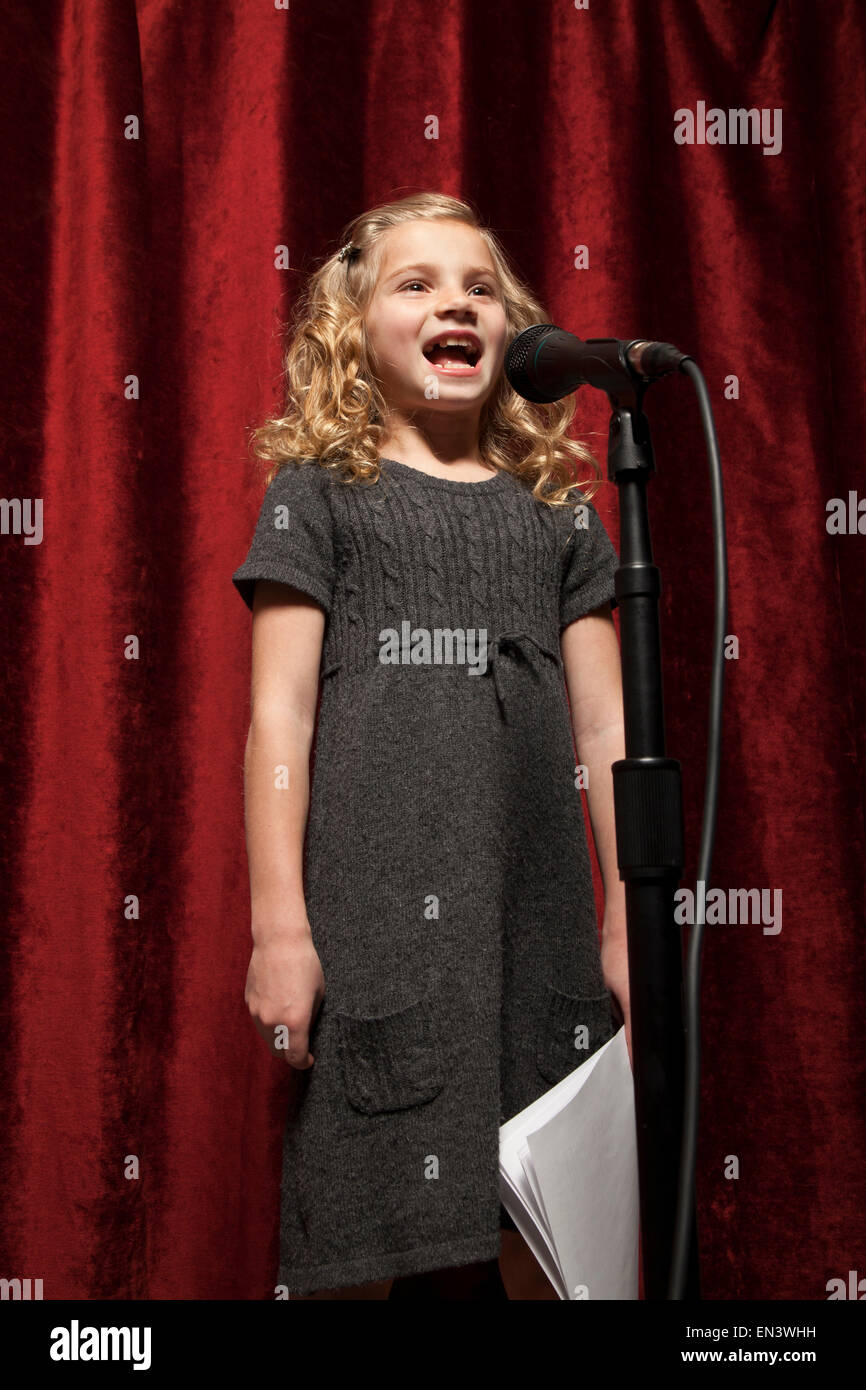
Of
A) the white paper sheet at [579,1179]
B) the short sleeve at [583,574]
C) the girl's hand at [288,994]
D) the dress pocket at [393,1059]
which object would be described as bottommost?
the white paper sheet at [579,1179]

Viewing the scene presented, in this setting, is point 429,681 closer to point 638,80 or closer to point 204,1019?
point 204,1019

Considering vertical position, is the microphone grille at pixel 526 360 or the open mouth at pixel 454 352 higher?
the open mouth at pixel 454 352

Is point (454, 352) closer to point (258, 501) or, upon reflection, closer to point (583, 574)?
point (583, 574)

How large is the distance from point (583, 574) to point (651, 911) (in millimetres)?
464

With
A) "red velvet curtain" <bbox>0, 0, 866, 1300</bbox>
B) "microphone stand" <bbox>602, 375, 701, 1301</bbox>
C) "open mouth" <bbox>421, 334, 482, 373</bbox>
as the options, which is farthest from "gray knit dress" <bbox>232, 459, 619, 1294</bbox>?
"red velvet curtain" <bbox>0, 0, 866, 1300</bbox>

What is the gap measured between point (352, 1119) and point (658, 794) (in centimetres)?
37

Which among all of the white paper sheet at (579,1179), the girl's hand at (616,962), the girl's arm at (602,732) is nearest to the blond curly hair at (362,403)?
the girl's arm at (602,732)

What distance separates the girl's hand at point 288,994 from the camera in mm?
800

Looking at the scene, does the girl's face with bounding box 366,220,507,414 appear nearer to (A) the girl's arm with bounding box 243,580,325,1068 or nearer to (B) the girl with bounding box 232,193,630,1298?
(B) the girl with bounding box 232,193,630,1298

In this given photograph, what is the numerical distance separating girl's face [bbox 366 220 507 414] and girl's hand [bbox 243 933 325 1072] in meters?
0.49

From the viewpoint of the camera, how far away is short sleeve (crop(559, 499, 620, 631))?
3.24 feet

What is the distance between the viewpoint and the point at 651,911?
1.94ft

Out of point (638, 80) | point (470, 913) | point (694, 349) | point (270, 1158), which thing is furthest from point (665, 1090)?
point (638, 80)

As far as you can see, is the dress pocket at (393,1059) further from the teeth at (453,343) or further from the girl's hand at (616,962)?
the teeth at (453,343)
